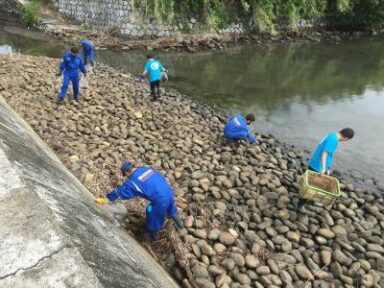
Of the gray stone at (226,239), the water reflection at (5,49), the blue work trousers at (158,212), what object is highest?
the water reflection at (5,49)

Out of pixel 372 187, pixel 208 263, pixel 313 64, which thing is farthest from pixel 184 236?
pixel 313 64

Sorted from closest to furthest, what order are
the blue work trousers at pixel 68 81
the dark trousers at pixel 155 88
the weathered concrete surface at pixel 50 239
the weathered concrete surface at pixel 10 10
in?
the weathered concrete surface at pixel 50 239 < the blue work trousers at pixel 68 81 < the dark trousers at pixel 155 88 < the weathered concrete surface at pixel 10 10

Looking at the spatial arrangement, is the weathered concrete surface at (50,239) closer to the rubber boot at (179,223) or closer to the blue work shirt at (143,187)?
the blue work shirt at (143,187)

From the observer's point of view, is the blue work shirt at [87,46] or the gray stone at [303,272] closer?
the gray stone at [303,272]

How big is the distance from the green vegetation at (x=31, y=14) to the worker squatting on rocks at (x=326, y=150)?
2104 centimetres

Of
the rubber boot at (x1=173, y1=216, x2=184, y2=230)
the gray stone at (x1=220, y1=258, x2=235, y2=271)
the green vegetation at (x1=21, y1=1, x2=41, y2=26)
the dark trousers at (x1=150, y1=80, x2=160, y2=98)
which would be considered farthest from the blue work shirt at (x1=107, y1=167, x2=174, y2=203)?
the green vegetation at (x1=21, y1=1, x2=41, y2=26)

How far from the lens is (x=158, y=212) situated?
534 cm

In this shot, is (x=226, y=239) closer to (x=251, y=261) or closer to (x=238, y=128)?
(x=251, y=261)

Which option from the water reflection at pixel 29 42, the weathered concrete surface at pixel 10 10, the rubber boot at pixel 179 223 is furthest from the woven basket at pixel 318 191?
the weathered concrete surface at pixel 10 10

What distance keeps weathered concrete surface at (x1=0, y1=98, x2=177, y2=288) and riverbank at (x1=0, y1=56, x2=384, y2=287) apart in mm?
1710

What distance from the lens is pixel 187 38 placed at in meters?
20.8

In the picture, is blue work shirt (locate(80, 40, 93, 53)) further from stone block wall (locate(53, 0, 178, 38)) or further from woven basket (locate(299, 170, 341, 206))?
woven basket (locate(299, 170, 341, 206))

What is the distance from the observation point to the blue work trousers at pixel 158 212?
525 centimetres

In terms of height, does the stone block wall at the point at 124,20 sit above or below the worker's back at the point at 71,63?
above
